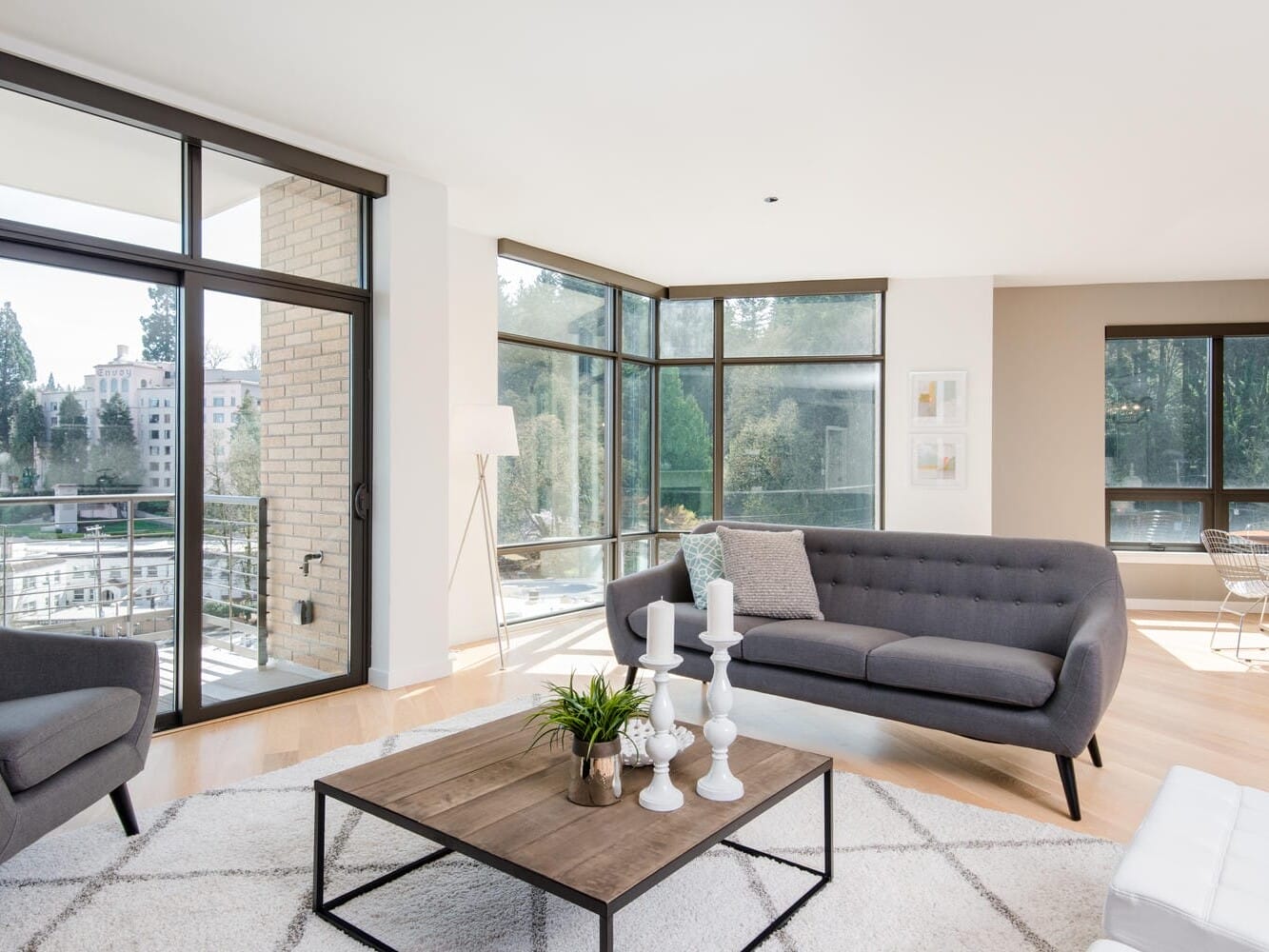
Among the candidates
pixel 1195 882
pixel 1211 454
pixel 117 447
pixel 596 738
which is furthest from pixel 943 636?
pixel 1211 454

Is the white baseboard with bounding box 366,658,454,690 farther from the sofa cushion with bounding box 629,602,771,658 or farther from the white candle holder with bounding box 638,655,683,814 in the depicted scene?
the white candle holder with bounding box 638,655,683,814

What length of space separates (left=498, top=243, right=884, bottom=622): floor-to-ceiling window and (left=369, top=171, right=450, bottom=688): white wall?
1.58 meters

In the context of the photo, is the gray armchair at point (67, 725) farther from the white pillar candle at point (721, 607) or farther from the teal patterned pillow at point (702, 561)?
the teal patterned pillow at point (702, 561)

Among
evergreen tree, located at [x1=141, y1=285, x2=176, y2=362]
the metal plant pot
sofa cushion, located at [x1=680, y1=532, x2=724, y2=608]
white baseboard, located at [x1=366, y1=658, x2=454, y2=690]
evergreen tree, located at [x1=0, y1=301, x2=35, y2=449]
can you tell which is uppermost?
evergreen tree, located at [x1=141, y1=285, x2=176, y2=362]

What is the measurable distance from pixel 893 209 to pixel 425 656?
3646 millimetres

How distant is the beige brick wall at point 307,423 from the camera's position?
12.8ft

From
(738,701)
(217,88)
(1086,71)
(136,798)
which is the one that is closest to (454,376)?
(217,88)

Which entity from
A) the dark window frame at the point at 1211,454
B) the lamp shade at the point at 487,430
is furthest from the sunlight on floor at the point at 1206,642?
the lamp shade at the point at 487,430

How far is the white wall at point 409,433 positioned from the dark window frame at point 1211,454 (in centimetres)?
533

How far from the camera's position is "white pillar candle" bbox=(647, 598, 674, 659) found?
1.94m

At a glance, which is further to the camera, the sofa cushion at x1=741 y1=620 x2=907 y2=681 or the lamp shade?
the lamp shade

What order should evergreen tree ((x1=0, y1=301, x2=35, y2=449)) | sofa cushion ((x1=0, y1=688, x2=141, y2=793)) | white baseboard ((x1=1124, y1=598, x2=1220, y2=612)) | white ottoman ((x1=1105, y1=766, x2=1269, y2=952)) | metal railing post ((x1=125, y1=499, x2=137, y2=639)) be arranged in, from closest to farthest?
white ottoman ((x1=1105, y1=766, x2=1269, y2=952))
sofa cushion ((x1=0, y1=688, x2=141, y2=793))
evergreen tree ((x1=0, y1=301, x2=35, y2=449))
metal railing post ((x1=125, y1=499, x2=137, y2=639))
white baseboard ((x1=1124, y1=598, x2=1220, y2=612))

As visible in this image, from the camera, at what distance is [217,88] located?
331 cm

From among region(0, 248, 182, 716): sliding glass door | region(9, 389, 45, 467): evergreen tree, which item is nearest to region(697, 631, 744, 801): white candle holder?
region(0, 248, 182, 716): sliding glass door
